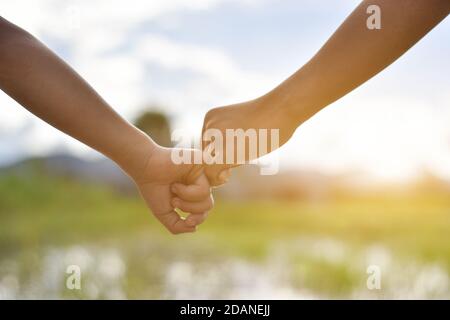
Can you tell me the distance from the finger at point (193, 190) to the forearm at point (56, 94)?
23 centimetres

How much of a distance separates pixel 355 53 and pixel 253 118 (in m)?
0.36

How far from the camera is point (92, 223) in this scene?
6.71 metres

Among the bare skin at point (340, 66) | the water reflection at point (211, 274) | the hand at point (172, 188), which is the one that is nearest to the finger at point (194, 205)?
the hand at point (172, 188)

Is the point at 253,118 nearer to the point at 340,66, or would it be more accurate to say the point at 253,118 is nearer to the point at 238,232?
the point at 340,66

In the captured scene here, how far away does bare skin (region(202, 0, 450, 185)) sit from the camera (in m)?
1.44

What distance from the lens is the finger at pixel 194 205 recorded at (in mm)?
1838

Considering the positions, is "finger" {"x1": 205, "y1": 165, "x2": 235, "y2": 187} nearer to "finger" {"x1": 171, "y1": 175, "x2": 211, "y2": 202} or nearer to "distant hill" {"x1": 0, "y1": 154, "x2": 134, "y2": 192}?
"finger" {"x1": 171, "y1": 175, "x2": 211, "y2": 202}

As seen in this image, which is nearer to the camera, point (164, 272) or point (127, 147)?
point (127, 147)

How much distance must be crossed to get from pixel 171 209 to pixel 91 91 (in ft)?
1.60

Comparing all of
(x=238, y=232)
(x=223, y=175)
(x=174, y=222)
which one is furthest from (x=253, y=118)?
(x=238, y=232)

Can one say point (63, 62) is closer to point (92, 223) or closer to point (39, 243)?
point (39, 243)

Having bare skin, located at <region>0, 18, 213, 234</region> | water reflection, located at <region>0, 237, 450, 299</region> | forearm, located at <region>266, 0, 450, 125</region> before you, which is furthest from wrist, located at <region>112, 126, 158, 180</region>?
water reflection, located at <region>0, 237, 450, 299</region>

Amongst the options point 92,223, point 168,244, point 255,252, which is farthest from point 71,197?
point 255,252

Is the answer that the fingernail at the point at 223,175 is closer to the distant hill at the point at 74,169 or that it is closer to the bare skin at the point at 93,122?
the bare skin at the point at 93,122
